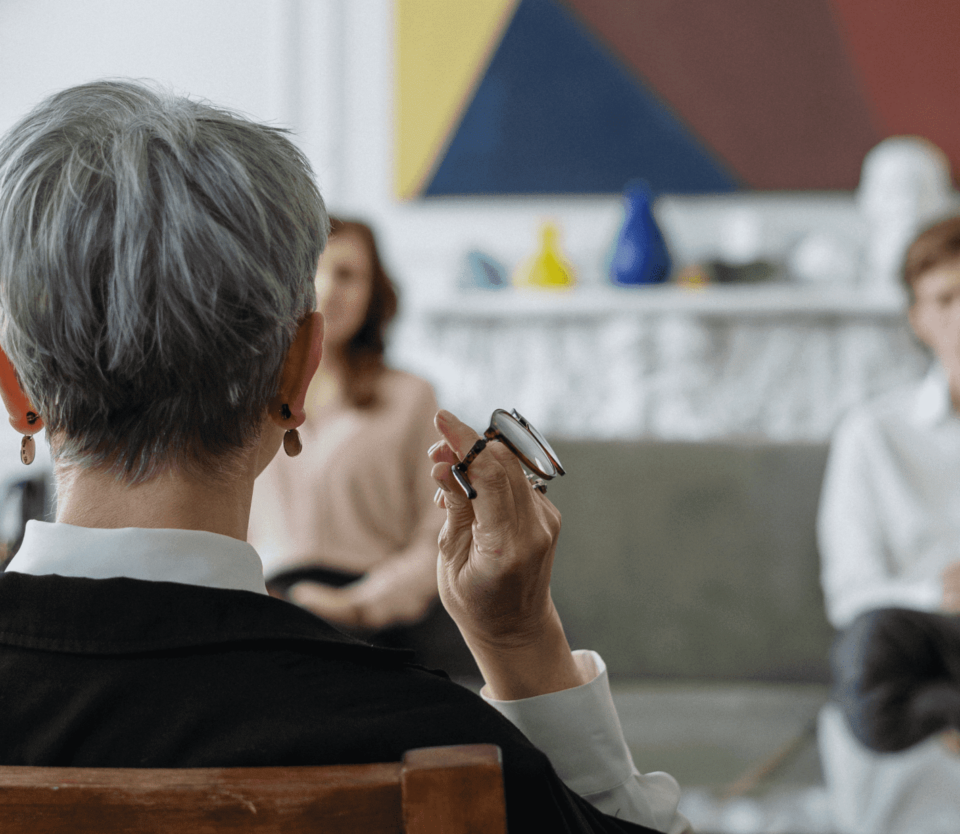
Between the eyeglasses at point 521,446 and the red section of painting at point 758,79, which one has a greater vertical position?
the red section of painting at point 758,79

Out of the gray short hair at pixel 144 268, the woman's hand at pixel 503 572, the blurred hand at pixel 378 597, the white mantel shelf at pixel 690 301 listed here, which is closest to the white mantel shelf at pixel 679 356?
the white mantel shelf at pixel 690 301

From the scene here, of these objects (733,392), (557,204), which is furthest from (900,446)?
(557,204)

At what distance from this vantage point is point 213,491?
54cm

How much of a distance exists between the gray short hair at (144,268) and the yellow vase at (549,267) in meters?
1.94

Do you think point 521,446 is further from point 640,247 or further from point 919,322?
point 640,247

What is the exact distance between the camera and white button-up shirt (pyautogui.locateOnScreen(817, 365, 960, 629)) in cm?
186

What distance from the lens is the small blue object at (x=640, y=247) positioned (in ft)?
7.84

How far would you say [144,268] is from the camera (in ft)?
1.63

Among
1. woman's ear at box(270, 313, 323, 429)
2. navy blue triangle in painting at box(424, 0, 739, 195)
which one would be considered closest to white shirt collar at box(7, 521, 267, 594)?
woman's ear at box(270, 313, 323, 429)

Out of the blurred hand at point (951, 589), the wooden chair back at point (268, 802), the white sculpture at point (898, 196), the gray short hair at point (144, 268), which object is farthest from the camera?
the white sculpture at point (898, 196)

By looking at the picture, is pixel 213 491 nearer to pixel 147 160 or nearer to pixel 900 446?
pixel 147 160

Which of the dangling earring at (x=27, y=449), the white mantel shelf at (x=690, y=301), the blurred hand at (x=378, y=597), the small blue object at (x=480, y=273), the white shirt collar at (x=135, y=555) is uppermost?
the small blue object at (x=480, y=273)

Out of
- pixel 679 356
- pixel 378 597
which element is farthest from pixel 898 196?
pixel 378 597

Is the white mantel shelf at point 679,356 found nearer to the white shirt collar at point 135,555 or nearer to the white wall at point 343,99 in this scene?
A: the white wall at point 343,99
